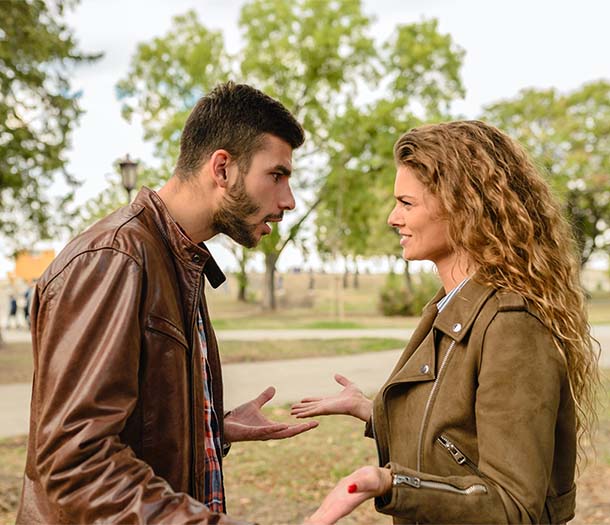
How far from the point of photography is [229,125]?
7.17ft

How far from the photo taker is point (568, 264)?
2.24 meters

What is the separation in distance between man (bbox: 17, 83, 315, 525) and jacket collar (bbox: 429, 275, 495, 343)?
0.65 meters

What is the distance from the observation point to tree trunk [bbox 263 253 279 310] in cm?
3341

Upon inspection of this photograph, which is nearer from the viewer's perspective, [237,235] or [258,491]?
[237,235]

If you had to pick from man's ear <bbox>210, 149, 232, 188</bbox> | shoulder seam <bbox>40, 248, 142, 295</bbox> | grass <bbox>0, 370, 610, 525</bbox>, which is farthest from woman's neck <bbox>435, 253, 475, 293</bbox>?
grass <bbox>0, 370, 610, 525</bbox>

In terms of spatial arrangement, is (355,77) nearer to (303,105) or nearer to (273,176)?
(303,105)

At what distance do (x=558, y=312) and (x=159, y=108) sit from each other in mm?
30214

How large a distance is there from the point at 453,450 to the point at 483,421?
6.1 inches

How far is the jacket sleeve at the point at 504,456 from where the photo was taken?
71.4 inches

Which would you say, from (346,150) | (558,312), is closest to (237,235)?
(558,312)

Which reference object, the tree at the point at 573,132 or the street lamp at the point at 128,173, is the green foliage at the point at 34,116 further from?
the tree at the point at 573,132

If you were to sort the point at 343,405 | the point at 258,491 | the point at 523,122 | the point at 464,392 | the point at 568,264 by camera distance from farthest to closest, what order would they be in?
the point at 523,122
the point at 258,491
the point at 343,405
the point at 568,264
the point at 464,392

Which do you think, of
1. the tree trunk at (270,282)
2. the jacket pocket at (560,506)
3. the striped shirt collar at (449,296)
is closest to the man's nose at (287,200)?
the striped shirt collar at (449,296)

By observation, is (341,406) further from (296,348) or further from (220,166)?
(296,348)
